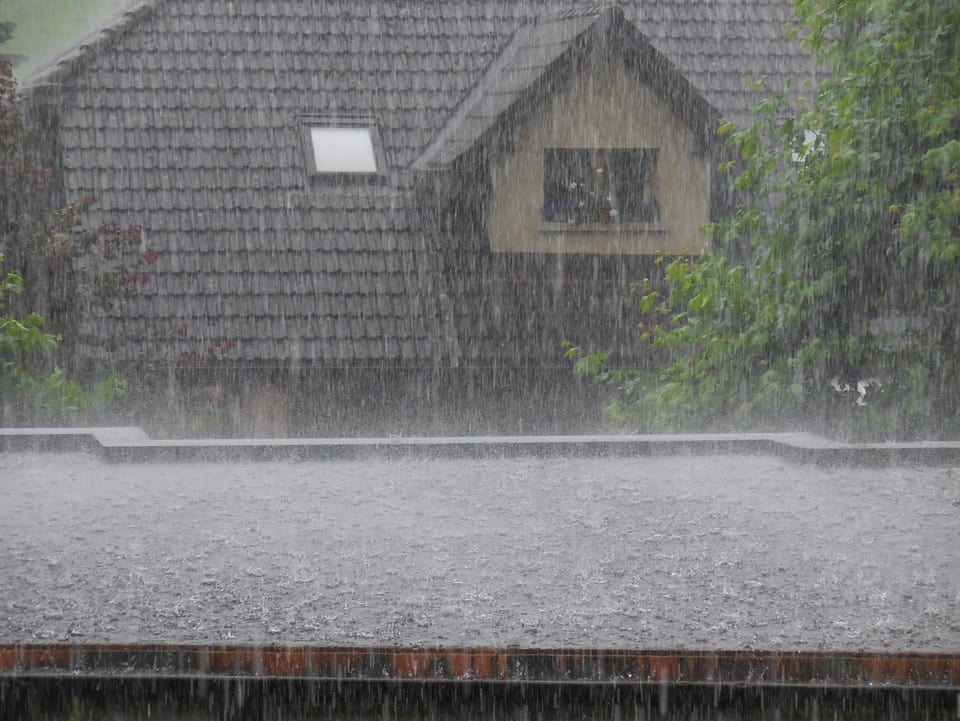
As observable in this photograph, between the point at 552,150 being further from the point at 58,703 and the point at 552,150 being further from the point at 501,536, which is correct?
the point at 58,703

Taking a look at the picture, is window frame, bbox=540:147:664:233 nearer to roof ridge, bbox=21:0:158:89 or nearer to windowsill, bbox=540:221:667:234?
windowsill, bbox=540:221:667:234

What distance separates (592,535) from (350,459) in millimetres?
1991

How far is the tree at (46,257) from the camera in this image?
9490 mm

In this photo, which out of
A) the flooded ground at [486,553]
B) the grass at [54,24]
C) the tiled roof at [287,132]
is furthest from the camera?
the grass at [54,24]

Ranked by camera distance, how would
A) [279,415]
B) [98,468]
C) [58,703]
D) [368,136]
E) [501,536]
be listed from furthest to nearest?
1. [368,136]
2. [279,415]
3. [98,468]
4. [501,536]
5. [58,703]

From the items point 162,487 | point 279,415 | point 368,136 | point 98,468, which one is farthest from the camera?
point 368,136

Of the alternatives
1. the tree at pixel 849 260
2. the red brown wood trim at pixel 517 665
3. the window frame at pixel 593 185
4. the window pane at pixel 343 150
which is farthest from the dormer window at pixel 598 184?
the red brown wood trim at pixel 517 665

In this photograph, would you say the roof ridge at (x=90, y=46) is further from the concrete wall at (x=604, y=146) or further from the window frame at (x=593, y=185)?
the window frame at (x=593, y=185)

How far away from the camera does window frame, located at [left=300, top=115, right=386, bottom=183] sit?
11.5 m

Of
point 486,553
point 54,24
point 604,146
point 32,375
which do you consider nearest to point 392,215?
point 604,146

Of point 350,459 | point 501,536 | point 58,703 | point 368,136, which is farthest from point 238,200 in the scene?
point 58,703

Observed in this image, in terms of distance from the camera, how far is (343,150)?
38.5 ft

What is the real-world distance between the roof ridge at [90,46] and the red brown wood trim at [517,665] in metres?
9.54

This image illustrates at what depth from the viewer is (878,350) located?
8.39m
